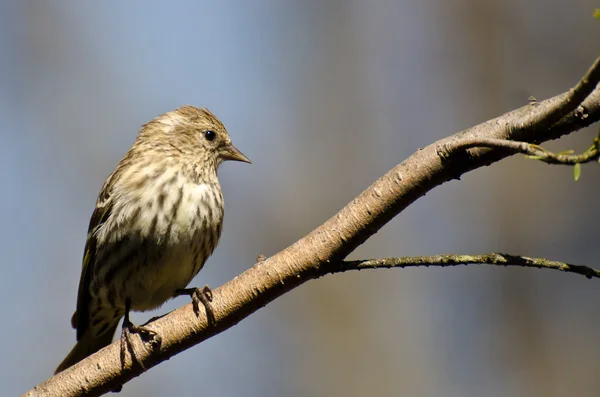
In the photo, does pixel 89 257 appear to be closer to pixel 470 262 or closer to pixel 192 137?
pixel 192 137

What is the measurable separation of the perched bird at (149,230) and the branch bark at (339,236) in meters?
0.92

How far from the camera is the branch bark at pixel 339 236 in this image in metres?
2.81

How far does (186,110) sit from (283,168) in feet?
14.6

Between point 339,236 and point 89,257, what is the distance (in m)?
2.38

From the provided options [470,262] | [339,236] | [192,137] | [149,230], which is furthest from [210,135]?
[470,262]

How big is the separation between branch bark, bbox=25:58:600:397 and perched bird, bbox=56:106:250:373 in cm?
92

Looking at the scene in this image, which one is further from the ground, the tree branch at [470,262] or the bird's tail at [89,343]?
the bird's tail at [89,343]

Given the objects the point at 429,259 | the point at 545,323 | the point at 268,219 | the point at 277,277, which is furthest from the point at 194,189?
the point at 545,323

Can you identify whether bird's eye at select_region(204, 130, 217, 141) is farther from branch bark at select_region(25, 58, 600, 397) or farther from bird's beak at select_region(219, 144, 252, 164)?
branch bark at select_region(25, 58, 600, 397)

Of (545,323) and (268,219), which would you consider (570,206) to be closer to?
(545,323)

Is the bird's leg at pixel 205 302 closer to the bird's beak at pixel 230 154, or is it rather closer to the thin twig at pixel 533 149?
the thin twig at pixel 533 149

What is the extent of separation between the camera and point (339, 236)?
10.4 feet

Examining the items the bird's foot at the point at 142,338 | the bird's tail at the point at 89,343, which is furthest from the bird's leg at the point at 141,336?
the bird's tail at the point at 89,343

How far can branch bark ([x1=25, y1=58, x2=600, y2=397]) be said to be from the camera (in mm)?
2811
